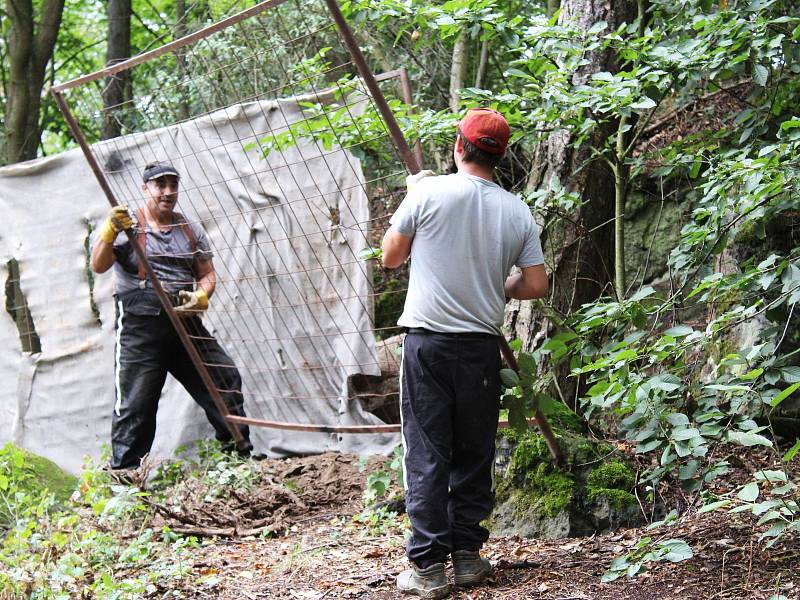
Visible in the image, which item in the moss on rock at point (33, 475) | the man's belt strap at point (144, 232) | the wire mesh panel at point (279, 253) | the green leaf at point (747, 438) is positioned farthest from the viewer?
the wire mesh panel at point (279, 253)

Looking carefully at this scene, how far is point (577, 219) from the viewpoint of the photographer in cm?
457

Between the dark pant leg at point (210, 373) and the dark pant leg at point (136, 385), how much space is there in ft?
0.57

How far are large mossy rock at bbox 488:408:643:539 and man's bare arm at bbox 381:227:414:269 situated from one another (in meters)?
1.08

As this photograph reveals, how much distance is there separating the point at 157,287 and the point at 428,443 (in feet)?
9.37

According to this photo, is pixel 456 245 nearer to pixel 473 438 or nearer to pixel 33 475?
pixel 473 438

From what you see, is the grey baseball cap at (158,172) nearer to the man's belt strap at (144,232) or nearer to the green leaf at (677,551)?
the man's belt strap at (144,232)

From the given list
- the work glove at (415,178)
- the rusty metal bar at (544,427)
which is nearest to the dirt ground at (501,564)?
the rusty metal bar at (544,427)

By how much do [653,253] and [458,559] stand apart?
9.75 feet

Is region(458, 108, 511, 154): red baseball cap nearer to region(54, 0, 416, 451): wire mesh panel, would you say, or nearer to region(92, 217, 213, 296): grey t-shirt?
region(54, 0, 416, 451): wire mesh panel

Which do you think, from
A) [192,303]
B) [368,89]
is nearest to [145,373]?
[192,303]

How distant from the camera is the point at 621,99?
3.54 meters

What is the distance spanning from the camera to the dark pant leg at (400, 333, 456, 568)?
333 centimetres

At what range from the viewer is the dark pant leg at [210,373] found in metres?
6.02

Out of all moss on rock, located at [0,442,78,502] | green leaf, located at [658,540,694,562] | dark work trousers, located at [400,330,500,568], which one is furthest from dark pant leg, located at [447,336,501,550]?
moss on rock, located at [0,442,78,502]
